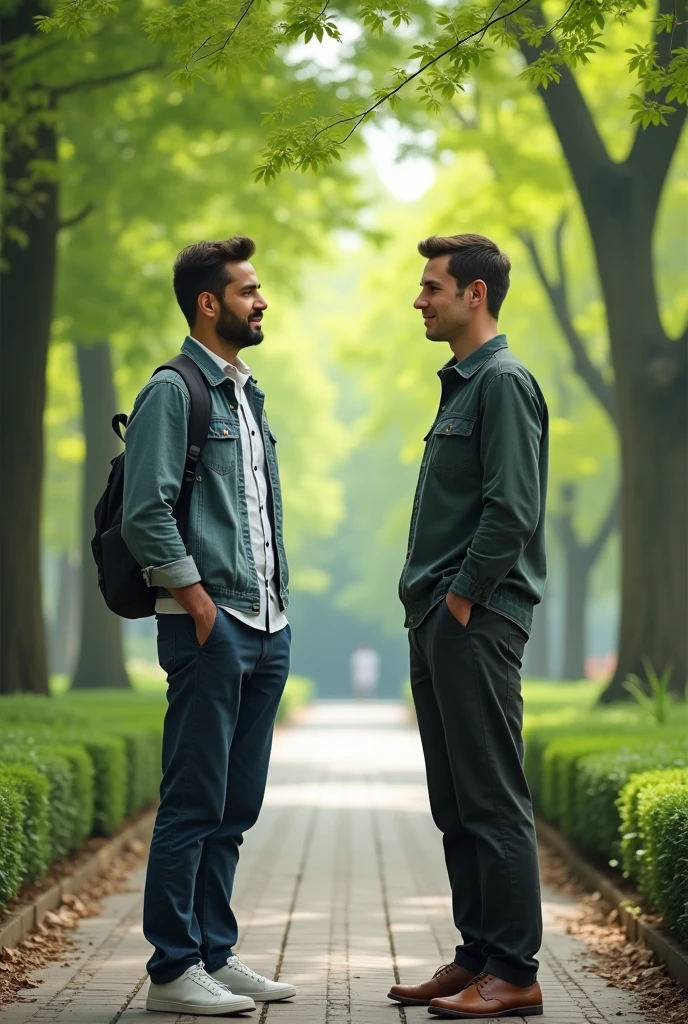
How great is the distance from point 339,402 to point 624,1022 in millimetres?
49426

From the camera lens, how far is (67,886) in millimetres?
7777

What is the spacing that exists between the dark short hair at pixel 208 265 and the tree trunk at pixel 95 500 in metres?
15.4

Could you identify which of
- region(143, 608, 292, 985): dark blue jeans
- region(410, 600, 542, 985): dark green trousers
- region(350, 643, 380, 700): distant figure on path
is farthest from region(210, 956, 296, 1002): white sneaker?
region(350, 643, 380, 700): distant figure on path

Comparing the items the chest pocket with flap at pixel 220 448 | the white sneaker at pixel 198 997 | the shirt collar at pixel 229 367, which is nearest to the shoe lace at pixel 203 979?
the white sneaker at pixel 198 997

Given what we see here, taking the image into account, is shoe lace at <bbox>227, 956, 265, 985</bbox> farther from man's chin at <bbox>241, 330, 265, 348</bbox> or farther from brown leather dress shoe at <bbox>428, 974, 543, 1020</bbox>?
man's chin at <bbox>241, 330, 265, 348</bbox>

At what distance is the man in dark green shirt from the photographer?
4.91m

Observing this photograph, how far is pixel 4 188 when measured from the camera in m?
12.7

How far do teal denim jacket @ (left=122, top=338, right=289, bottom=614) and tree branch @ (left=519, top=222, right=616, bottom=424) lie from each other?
15.5 meters

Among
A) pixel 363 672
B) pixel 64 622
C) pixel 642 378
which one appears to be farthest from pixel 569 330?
pixel 363 672

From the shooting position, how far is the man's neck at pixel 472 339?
17.4 feet

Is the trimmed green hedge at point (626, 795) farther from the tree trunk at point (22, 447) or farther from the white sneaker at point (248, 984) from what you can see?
the tree trunk at point (22, 447)

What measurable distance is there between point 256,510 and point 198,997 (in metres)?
1.64

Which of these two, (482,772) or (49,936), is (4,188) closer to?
(49,936)

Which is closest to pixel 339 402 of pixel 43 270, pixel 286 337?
pixel 286 337
